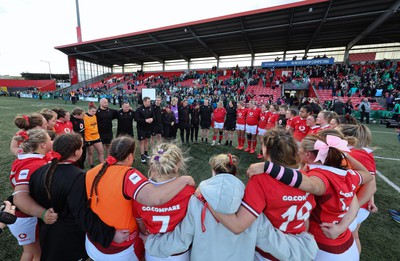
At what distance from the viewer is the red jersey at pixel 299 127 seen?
4.71 meters

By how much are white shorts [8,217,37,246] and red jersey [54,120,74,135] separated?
2610 mm

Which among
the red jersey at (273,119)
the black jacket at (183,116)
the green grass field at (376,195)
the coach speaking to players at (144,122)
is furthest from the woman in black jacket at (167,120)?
the red jersey at (273,119)

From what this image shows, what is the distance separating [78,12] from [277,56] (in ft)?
121

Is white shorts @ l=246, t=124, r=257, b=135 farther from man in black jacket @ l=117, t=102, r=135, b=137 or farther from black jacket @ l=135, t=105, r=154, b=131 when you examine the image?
man in black jacket @ l=117, t=102, r=135, b=137

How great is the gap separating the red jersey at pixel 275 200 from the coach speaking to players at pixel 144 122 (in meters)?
4.83

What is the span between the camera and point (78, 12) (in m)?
34.3

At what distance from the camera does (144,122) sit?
19.0ft

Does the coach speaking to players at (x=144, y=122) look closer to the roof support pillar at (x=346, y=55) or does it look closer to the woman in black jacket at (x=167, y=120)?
the woman in black jacket at (x=167, y=120)

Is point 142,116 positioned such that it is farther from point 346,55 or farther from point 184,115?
point 346,55

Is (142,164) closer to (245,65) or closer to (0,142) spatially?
(0,142)

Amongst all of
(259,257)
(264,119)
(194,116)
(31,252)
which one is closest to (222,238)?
(259,257)

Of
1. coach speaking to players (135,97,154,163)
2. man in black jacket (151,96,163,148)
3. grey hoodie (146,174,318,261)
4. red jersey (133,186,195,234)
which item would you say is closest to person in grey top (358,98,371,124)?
man in black jacket (151,96,163,148)

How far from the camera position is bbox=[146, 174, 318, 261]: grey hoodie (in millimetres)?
1292

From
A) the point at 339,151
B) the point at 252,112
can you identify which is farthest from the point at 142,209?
the point at 252,112
